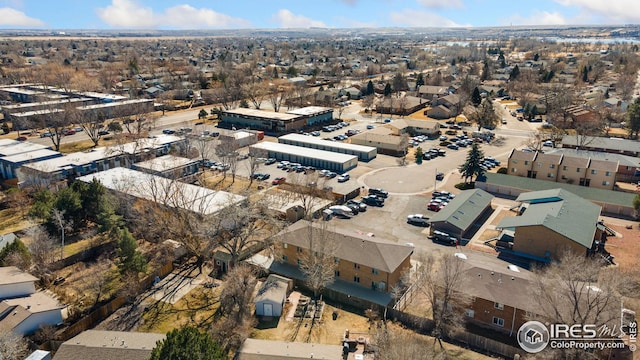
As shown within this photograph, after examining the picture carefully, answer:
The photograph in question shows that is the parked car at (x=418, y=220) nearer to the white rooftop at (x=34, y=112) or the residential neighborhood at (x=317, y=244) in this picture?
the residential neighborhood at (x=317, y=244)

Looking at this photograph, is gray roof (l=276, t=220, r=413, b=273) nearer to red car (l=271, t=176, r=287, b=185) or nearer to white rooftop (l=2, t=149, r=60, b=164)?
red car (l=271, t=176, r=287, b=185)

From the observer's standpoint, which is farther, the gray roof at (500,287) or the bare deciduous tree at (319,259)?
the bare deciduous tree at (319,259)

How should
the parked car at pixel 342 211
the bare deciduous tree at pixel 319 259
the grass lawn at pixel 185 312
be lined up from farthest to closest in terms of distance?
the parked car at pixel 342 211 → the bare deciduous tree at pixel 319 259 → the grass lawn at pixel 185 312

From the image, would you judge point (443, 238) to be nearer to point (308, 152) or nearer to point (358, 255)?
point (358, 255)

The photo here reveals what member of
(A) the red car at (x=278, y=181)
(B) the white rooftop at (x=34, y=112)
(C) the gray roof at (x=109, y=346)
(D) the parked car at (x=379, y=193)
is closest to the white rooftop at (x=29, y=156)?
(B) the white rooftop at (x=34, y=112)

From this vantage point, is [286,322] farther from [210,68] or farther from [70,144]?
[210,68]

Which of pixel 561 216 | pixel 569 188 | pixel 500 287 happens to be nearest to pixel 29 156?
pixel 500 287
